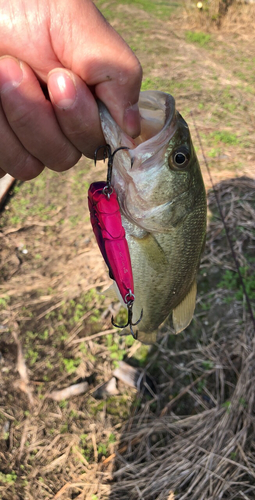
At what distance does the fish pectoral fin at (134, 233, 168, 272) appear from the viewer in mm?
1633

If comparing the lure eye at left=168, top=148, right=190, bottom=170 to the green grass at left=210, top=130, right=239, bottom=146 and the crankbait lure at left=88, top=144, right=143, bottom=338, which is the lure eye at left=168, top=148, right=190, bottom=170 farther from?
the green grass at left=210, top=130, right=239, bottom=146

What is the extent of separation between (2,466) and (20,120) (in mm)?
2619

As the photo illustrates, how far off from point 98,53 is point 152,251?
2.75 feet

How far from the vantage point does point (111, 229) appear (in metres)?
1.38

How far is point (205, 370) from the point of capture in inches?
124

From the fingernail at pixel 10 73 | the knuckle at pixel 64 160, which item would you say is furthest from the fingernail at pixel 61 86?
the knuckle at pixel 64 160

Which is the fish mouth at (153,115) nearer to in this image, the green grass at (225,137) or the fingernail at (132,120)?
the fingernail at (132,120)

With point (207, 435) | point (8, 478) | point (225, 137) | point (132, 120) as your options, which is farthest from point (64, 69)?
point (225, 137)

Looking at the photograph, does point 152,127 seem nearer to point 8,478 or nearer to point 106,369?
point 106,369

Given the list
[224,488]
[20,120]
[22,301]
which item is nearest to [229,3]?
[22,301]

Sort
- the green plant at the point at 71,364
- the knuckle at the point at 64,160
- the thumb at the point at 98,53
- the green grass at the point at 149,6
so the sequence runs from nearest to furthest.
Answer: the thumb at the point at 98,53 → the knuckle at the point at 64,160 → the green plant at the point at 71,364 → the green grass at the point at 149,6

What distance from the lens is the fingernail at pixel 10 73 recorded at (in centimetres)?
130

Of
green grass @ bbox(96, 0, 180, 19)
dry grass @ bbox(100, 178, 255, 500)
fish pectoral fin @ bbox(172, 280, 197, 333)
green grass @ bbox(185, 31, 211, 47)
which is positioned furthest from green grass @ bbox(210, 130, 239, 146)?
green grass @ bbox(96, 0, 180, 19)

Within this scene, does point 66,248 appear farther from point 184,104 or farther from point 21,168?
point 184,104
